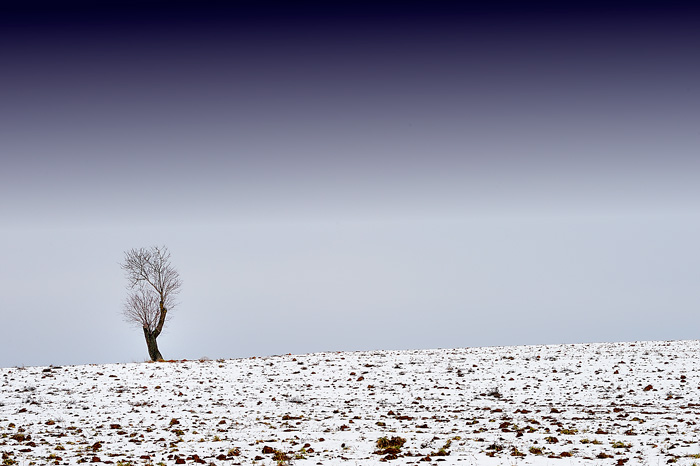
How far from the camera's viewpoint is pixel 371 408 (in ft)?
63.8

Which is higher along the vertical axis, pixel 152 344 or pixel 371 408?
pixel 152 344

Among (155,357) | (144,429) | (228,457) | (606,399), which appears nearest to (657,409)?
(606,399)

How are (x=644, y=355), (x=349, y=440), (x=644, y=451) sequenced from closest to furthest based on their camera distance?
(x=644, y=451) < (x=349, y=440) < (x=644, y=355)

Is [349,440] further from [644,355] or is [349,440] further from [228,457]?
[644,355]

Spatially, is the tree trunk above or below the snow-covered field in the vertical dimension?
above

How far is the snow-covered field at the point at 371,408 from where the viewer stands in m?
12.6

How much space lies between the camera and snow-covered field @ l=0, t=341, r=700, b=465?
12633 mm

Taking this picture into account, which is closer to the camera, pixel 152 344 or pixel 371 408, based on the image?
pixel 371 408

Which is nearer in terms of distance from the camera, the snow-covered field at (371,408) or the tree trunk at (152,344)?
the snow-covered field at (371,408)

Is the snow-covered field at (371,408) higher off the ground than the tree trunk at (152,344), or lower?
lower

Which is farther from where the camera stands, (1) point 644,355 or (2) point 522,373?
(1) point 644,355

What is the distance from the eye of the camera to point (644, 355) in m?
27.7

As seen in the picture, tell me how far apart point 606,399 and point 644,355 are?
9595 mm

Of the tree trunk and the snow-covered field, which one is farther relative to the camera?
the tree trunk
